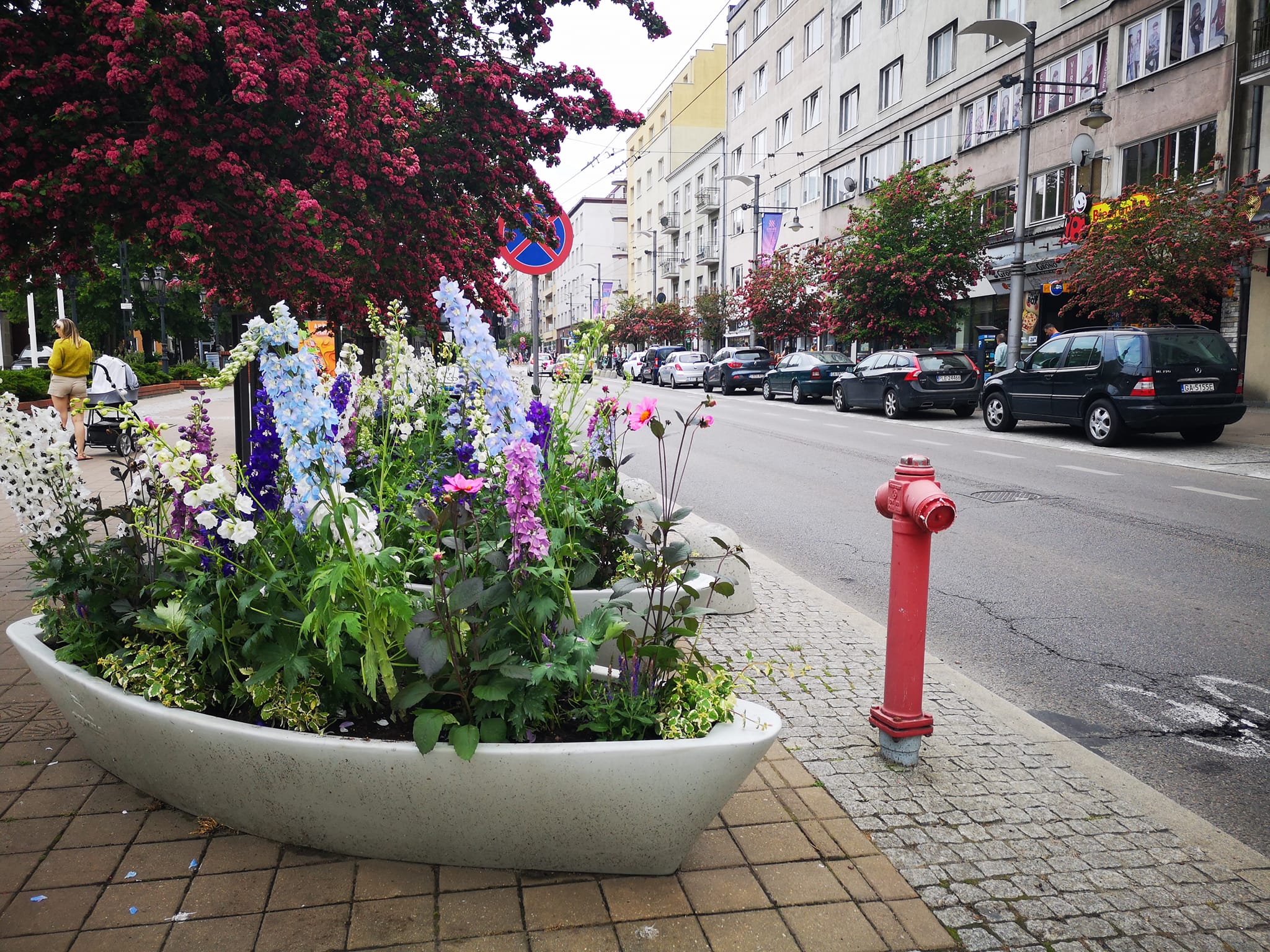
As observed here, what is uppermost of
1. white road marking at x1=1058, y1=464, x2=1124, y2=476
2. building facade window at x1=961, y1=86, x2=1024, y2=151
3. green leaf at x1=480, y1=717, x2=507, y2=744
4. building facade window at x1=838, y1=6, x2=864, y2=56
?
building facade window at x1=838, y1=6, x2=864, y2=56

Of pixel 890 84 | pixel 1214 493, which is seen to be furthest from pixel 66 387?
pixel 890 84

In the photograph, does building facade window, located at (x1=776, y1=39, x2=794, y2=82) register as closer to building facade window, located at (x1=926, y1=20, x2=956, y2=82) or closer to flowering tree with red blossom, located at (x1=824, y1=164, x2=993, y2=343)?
building facade window, located at (x1=926, y1=20, x2=956, y2=82)

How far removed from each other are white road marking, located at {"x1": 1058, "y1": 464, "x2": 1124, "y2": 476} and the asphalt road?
6cm

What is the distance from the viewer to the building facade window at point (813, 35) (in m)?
42.0

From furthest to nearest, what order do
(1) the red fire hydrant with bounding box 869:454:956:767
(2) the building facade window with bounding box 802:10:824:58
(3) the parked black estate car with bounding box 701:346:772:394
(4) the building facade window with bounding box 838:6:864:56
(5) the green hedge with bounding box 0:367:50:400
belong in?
(2) the building facade window with bounding box 802:10:824:58 → (4) the building facade window with bounding box 838:6:864:56 → (3) the parked black estate car with bounding box 701:346:772:394 → (5) the green hedge with bounding box 0:367:50:400 → (1) the red fire hydrant with bounding box 869:454:956:767

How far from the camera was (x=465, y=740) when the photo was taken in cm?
256

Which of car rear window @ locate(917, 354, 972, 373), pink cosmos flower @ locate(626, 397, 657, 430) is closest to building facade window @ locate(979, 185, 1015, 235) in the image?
car rear window @ locate(917, 354, 972, 373)

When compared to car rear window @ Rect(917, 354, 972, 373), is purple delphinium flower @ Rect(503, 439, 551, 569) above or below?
below

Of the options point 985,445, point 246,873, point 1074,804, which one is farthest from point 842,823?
point 985,445

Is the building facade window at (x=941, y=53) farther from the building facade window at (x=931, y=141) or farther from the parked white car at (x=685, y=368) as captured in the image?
the parked white car at (x=685, y=368)

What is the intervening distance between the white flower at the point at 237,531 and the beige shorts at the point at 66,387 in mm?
11400

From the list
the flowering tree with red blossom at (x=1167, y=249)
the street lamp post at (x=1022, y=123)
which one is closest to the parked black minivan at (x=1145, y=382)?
the flowering tree with red blossom at (x=1167, y=249)

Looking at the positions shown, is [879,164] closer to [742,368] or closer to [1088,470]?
[742,368]

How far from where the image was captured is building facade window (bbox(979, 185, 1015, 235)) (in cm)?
2745
